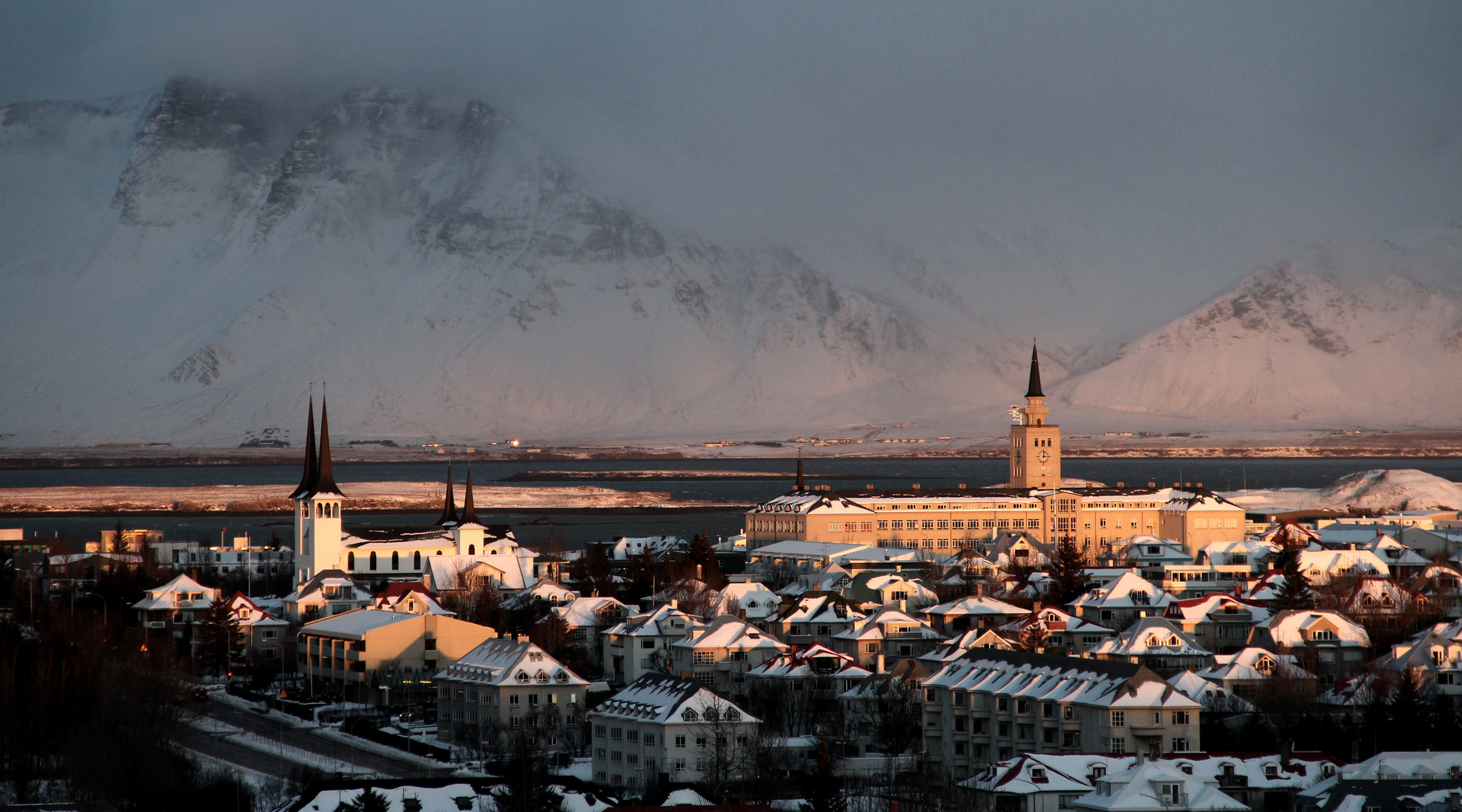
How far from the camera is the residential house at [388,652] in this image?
71312 mm

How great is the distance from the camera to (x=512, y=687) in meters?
63.0

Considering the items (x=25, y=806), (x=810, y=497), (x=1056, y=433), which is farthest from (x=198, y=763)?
(x=1056, y=433)

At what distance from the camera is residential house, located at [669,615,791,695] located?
69.2 metres

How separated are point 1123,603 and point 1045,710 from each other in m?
26.9

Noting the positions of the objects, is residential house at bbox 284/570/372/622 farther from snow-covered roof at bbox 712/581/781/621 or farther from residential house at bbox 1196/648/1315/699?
residential house at bbox 1196/648/1315/699

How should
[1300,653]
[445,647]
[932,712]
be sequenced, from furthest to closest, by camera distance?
[445,647] < [1300,653] < [932,712]

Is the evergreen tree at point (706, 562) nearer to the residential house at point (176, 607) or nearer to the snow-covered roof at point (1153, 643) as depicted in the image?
the residential house at point (176, 607)

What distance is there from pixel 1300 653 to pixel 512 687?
24566mm

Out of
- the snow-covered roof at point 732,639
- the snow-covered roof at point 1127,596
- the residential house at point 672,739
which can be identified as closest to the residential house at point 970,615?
the snow-covered roof at point 1127,596

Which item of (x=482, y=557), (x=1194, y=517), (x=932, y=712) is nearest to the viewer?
(x=932, y=712)

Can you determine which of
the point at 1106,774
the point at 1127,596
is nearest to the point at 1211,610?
the point at 1127,596

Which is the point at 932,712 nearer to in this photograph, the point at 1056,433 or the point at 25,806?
the point at 25,806

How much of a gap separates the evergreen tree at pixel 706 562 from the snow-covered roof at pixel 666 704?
1477 inches

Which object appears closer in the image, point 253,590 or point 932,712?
point 932,712
